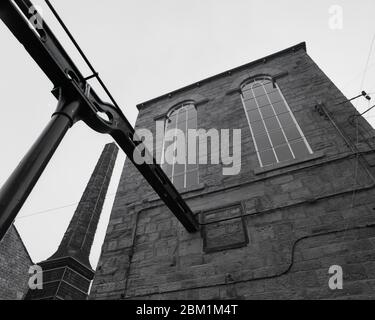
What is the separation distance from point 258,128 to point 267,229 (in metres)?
3.12

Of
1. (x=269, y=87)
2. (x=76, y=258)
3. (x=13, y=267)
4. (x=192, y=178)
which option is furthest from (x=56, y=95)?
(x=13, y=267)

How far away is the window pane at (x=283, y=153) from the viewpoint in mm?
5977

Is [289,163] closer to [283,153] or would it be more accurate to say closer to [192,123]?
[283,153]

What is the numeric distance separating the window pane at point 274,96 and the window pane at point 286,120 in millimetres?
766

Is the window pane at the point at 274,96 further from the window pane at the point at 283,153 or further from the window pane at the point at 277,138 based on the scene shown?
the window pane at the point at 283,153

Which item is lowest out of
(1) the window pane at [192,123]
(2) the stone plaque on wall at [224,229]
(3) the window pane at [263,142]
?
(2) the stone plaque on wall at [224,229]

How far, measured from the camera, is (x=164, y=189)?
4500 mm

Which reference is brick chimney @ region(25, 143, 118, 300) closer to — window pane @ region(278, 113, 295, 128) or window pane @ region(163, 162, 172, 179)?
window pane @ region(163, 162, 172, 179)

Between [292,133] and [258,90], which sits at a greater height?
[258,90]

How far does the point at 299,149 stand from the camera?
5.96 m

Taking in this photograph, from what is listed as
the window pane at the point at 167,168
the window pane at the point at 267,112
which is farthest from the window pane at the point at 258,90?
the window pane at the point at 167,168

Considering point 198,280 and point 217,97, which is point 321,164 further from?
point 217,97

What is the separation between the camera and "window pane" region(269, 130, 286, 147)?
21.0 feet
